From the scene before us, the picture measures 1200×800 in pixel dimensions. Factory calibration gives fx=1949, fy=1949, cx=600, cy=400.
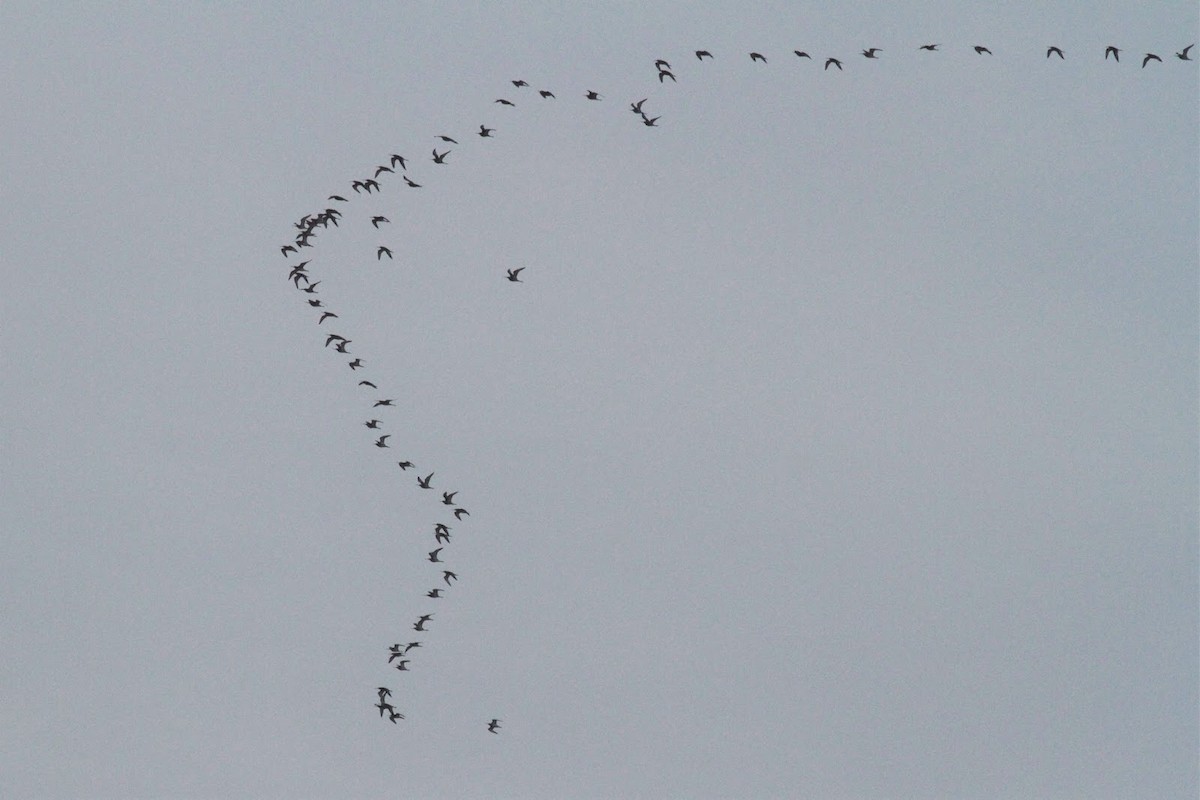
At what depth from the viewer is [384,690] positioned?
116938 mm

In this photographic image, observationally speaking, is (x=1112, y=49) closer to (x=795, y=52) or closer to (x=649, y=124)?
(x=795, y=52)

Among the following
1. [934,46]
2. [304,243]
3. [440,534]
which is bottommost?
[440,534]

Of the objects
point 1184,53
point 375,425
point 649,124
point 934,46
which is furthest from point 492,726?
point 1184,53

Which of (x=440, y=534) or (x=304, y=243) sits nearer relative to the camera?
(x=304, y=243)

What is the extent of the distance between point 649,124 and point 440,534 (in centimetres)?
2743

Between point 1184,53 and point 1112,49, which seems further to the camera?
point 1112,49

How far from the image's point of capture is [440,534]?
114 m

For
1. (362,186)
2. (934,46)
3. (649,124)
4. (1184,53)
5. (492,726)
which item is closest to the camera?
(1184,53)

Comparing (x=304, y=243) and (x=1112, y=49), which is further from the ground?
(x=1112, y=49)

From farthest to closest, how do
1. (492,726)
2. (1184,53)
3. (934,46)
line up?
1. (492,726)
2. (934,46)
3. (1184,53)

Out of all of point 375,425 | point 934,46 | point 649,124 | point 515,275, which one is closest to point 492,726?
point 375,425

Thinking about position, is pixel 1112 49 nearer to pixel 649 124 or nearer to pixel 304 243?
pixel 649 124

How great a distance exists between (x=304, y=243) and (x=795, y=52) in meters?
28.2

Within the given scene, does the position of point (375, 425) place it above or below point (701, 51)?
below
